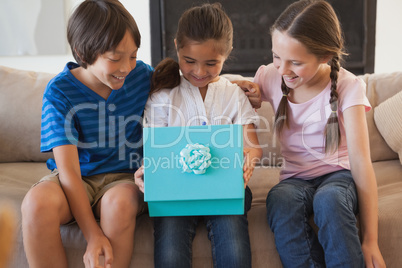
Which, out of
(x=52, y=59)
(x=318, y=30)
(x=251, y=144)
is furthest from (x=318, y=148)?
(x=52, y=59)

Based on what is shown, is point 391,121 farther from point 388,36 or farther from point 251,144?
point 388,36

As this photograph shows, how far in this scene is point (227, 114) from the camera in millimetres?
1397

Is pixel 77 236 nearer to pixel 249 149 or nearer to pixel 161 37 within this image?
pixel 249 149

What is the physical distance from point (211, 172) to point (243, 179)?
0.09m

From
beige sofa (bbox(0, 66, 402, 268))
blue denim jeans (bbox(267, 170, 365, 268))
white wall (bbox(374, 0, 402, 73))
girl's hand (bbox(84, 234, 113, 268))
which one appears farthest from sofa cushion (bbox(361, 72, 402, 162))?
white wall (bbox(374, 0, 402, 73))

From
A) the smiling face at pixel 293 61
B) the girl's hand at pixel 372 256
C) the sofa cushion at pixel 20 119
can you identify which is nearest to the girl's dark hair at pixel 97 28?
the smiling face at pixel 293 61

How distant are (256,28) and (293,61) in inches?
80.2

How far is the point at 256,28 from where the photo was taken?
324 cm

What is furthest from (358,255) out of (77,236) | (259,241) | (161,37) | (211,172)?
(161,37)

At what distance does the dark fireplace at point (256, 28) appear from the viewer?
318 cm

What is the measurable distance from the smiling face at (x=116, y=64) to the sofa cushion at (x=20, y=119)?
0.54 metres

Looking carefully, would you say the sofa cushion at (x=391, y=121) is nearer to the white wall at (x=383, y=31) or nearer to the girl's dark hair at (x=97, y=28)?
the girl's dark hair at (x=97, y=28)

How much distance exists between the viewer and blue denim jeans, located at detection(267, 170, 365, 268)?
1.12 meters

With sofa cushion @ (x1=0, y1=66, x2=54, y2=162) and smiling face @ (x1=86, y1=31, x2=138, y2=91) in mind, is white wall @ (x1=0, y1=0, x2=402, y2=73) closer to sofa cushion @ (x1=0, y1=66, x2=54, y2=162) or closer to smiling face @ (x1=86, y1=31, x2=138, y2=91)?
sofa cushion @ (x1=0, y1=66, x2=54, y2=162)
